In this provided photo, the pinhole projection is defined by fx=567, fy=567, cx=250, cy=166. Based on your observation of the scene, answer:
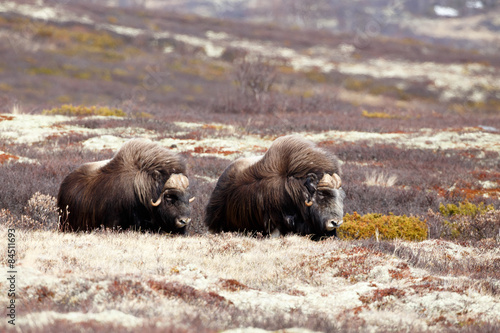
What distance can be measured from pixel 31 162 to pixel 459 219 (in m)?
9.66

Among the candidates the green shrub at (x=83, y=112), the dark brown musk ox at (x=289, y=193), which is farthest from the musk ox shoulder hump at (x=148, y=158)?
the green shrub at (x=83, y=112)

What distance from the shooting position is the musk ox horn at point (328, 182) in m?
7.98

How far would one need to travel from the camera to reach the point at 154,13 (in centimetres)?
6412

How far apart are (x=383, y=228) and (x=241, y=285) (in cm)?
463

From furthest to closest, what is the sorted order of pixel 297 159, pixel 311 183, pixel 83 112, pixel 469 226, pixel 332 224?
pixel 83 112 → pixel 469 226 → pixel 297 159 → pixel 311 183 → pixel 332 224

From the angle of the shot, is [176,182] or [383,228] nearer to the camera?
[176,182]

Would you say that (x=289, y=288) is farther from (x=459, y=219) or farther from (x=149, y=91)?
(x=149, y=91)

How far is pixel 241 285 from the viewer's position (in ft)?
18.0

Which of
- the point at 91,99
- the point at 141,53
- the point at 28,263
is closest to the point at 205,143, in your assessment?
the point at 28,263

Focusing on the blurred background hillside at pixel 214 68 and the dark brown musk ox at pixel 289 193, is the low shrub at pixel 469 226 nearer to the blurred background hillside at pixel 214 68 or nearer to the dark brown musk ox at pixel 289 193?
the dark brown musk ox at pixel 289 193

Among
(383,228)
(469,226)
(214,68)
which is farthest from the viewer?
(214,68)

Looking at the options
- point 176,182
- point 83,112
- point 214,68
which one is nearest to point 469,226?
point 176,182

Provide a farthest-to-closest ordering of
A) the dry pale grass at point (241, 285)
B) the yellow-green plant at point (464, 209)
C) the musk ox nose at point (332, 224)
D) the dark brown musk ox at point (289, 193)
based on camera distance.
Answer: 1. the yellow-green plant at point (464, 209)
2. the dark brown musk ox at point (289, 193)
3. the musk ox nose at point (332, 224)
4. the dry pale grass at point (241, 285)

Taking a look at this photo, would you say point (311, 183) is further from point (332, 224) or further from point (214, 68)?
point (214, 68)
